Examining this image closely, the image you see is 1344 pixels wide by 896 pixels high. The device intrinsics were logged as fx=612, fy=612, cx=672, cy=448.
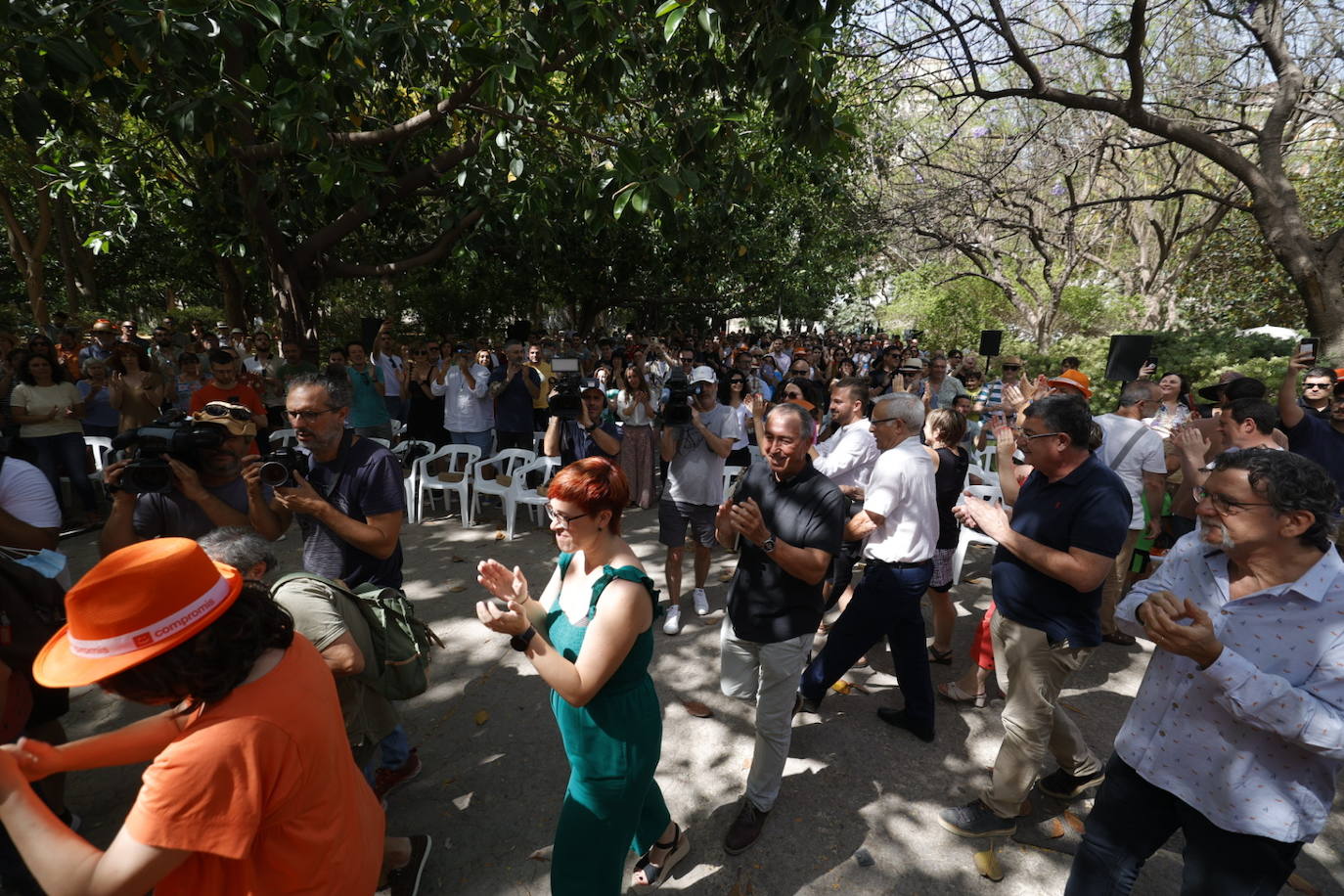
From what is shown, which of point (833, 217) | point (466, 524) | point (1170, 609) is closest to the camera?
point (1170, 609)

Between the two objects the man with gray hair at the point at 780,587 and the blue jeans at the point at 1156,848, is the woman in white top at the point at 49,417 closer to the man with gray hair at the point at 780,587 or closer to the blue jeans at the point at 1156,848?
the man with gray hair at the point at 780,587

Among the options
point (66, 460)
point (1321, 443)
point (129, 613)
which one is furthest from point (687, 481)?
point (66, 460)

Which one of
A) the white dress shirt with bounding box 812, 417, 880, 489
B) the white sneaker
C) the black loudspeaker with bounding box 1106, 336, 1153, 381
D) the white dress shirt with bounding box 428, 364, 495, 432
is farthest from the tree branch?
the black loudspeaker with bounding box 1106, 336, 1153, 381

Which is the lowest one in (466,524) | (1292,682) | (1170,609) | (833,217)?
(466,524)

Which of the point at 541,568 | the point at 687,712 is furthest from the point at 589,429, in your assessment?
the point at 687,712

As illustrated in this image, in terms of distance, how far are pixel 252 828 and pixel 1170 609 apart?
2236 millimetres

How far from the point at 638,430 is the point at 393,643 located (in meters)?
4.22

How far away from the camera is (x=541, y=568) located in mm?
5508

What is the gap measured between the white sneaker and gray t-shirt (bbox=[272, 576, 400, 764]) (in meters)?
2.61

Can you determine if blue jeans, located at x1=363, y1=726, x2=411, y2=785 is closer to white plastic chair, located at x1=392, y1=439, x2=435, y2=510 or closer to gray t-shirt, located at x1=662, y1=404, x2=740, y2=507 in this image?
gray t-shirt, located at x1=662, y1=404, x2=740, y2=507

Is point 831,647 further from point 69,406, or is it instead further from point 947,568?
point 69,406

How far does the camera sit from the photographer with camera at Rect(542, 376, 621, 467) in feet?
15.6

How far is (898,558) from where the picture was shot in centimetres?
312

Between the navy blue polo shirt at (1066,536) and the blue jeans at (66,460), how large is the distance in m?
7.69
